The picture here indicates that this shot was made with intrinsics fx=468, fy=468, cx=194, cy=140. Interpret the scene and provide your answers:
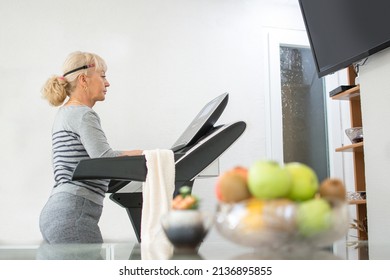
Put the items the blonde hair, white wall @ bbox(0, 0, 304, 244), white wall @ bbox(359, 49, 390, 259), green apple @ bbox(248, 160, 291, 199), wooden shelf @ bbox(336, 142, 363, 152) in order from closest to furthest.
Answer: green apple @ bbox(248, 160, 291, 199), white wall @ bbox(359, 49, 390, 259), the blonde hair, wooden shelf @ bbox(336, 142, 363, 152), white wall @ bbox(0, 0, 304, 244)

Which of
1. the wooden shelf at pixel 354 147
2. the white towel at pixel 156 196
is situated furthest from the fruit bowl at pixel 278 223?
the wooden shelf at pixel 354 147

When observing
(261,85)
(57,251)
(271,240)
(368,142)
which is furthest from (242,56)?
(271,240)

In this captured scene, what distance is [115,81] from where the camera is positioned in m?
3.47

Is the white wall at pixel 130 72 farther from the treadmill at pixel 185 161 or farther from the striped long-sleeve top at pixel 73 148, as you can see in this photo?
the striped long-sleeve top at pixel 73 148

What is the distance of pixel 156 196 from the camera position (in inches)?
47.1

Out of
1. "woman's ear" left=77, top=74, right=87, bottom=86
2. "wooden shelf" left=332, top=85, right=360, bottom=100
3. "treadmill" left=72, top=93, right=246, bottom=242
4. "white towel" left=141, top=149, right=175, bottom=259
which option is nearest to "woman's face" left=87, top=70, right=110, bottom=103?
"woman's ear" left=77, top=74, right=87, bottom=86

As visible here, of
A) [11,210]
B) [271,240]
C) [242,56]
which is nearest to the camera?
[271,240]

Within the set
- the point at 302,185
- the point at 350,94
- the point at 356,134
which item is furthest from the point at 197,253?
the point at 350,94

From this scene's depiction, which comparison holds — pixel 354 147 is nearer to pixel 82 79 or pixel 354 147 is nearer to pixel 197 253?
pixel 82 79

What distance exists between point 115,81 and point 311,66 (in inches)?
65.9

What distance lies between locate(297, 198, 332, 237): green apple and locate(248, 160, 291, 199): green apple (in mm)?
31

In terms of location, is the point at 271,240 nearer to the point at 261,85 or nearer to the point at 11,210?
the point at 11,210

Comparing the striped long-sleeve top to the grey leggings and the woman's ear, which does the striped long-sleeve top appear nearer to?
the grey leggings

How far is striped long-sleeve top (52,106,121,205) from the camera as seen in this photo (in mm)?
1700
